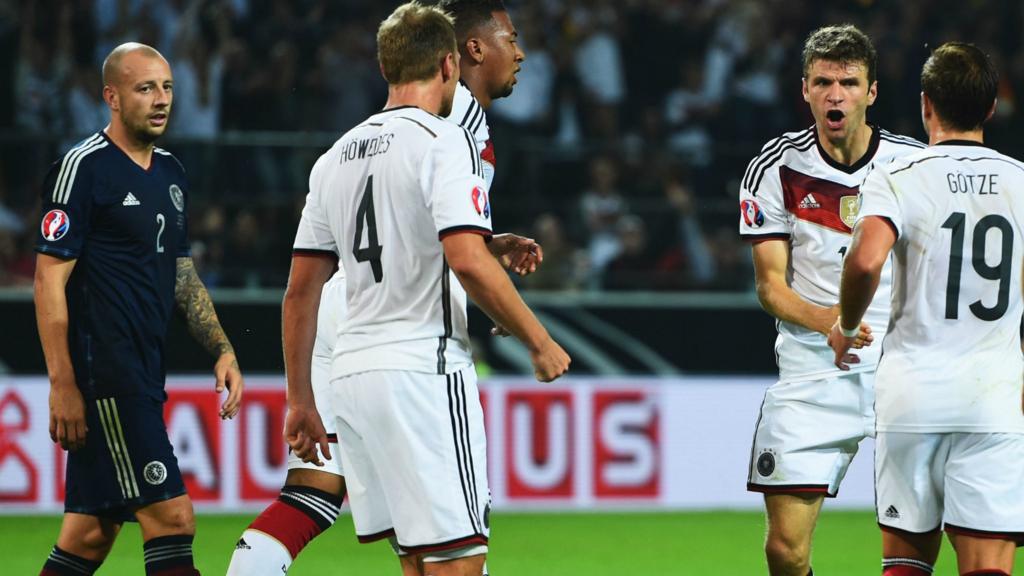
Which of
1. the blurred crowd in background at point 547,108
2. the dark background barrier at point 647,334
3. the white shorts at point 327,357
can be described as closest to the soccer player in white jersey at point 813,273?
the white shorts at point 327,357

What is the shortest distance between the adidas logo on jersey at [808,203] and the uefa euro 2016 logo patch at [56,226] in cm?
268

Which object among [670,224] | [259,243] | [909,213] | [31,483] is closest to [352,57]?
[259,243]

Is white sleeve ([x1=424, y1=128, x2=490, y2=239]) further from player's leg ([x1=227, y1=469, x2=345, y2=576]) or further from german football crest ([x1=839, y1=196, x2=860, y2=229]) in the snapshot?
german football crest ([x1=839, y1=196, x2=860, y2=229])

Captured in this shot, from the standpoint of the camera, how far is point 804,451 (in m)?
5.62

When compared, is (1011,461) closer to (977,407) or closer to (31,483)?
(977,407)

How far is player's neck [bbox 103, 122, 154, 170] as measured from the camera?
17.4 ft

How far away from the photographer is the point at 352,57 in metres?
12.6

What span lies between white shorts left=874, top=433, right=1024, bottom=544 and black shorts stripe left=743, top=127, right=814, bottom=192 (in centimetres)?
146

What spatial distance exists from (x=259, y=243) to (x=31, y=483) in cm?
262

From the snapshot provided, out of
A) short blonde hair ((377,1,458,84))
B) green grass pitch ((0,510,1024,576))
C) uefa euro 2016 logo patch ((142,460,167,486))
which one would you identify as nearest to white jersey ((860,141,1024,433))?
short blonde hair ((377,1,458,84))

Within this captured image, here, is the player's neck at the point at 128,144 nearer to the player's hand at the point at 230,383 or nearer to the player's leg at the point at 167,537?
the player's hand at the point at 230,383

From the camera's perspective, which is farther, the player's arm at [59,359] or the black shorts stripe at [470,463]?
the player's arm at [59,359]

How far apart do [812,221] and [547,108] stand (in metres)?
8.10

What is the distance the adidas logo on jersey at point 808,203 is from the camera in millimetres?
5648
